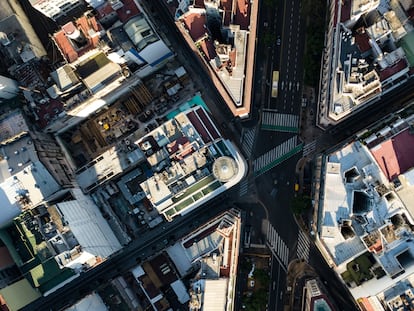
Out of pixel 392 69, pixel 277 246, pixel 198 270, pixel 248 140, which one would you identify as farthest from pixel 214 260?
pixel 392 69

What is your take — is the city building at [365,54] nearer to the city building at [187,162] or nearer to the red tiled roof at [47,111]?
the city building at [187,162]

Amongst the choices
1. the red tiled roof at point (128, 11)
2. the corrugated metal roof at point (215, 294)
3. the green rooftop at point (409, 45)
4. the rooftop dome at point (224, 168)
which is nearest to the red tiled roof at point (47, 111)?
the red tiled roof at point (128, 11)

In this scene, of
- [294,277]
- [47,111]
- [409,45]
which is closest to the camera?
[409,45]

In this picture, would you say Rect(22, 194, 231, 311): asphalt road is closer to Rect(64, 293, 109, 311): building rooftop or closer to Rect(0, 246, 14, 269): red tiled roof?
Rect(64, 293, 109, 311): building rooftop

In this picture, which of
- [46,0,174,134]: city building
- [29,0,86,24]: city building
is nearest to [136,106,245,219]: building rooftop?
[46,0,174,134]: city building

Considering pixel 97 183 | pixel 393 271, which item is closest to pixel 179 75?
pixel 97 183

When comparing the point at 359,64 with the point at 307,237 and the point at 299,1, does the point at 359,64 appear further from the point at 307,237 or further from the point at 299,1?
the point at 307,237

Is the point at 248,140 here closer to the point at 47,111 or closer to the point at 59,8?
the point at 47,111
